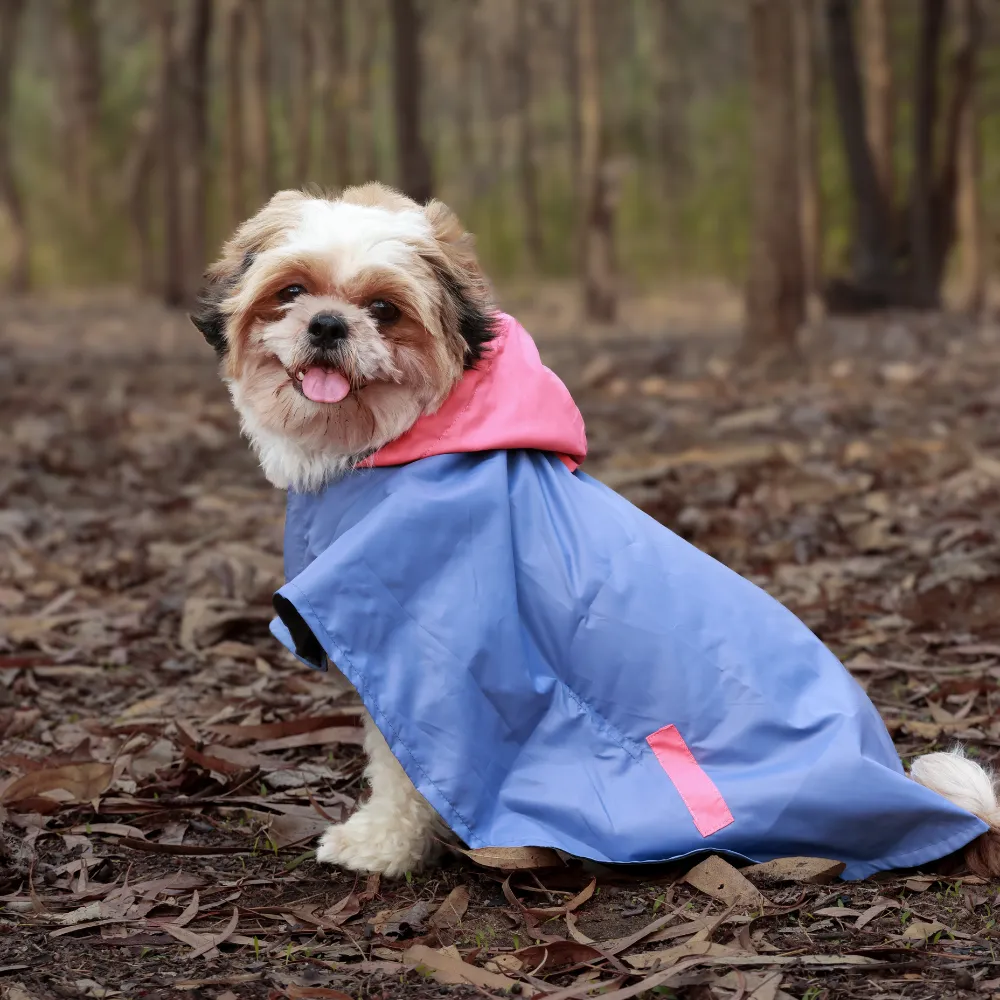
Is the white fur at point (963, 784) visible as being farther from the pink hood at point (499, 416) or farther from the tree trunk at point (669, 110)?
the tree trunk at point (669, 110)

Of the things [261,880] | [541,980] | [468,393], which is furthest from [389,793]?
[468,393]

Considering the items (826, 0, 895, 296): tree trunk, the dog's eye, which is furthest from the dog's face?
(826, 0, 895, 296): tree trunk

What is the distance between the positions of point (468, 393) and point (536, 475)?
0.87ft

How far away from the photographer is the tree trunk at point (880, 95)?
57.0ft

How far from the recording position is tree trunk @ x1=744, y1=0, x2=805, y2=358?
11781 mm

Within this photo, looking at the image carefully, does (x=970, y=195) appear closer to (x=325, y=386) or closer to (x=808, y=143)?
(x=808, y=143)

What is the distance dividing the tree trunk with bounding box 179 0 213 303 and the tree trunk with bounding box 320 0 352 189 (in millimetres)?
5684

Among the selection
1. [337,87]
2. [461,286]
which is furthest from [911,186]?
[461,286]

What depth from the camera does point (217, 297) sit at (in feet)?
11.6

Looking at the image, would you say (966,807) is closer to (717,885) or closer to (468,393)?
(717,885)

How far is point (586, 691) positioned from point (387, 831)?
647 mm

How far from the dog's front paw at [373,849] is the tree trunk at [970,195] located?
15316 mm

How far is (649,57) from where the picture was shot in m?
33.5

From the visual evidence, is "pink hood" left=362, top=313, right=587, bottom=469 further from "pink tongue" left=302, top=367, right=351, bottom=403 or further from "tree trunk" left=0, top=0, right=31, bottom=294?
"tree trunk" left=0, top=0, right=31, bottom=294
